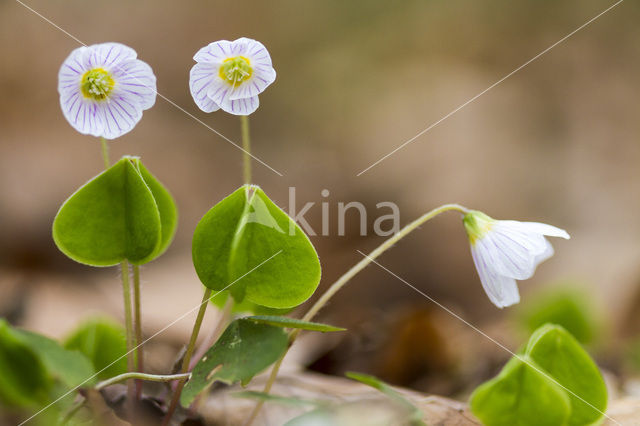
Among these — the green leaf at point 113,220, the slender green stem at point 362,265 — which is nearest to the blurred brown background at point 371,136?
the slender green stem at point 362,265

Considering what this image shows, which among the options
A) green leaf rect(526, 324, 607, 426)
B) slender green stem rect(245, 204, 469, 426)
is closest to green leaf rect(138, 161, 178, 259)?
slender green stem rect(245, 204, 469, 426)

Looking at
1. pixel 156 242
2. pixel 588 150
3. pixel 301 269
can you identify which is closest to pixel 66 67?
pixel 156 242

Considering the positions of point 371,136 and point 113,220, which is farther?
point 371,136

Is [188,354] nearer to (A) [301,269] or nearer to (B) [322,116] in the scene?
(A) [301,269]

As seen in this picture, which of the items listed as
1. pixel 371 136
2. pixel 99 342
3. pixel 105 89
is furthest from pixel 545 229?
pixel 371 136

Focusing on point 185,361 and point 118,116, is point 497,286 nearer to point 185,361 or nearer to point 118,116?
point 185,361

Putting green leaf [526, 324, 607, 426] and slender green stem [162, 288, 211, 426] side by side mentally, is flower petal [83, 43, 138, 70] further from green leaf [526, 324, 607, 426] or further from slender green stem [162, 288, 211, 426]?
green leaf [526, 324, 607, 426]
